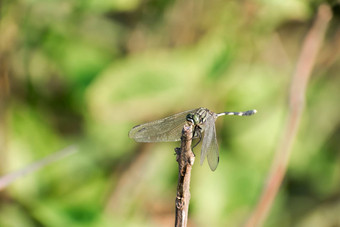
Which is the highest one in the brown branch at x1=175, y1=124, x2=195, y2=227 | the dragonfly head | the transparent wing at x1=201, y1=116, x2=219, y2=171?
the dragonfly head

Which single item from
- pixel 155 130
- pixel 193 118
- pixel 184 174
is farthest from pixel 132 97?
pixel 184 174

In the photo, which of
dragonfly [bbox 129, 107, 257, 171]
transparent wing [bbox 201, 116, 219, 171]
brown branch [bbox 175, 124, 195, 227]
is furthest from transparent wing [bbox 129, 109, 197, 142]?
brown branch [bbox 175, 124, 195, 227]

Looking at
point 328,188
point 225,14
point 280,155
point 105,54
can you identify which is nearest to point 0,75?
point 105,54

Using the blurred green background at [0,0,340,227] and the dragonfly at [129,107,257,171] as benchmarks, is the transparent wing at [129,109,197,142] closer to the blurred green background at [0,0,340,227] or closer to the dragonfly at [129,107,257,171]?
the dragonfly at [129,107,257,171]

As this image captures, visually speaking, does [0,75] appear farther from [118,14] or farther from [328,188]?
[328,188]

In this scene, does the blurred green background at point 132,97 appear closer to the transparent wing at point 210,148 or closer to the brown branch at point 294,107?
the brown branch at point 294,107
